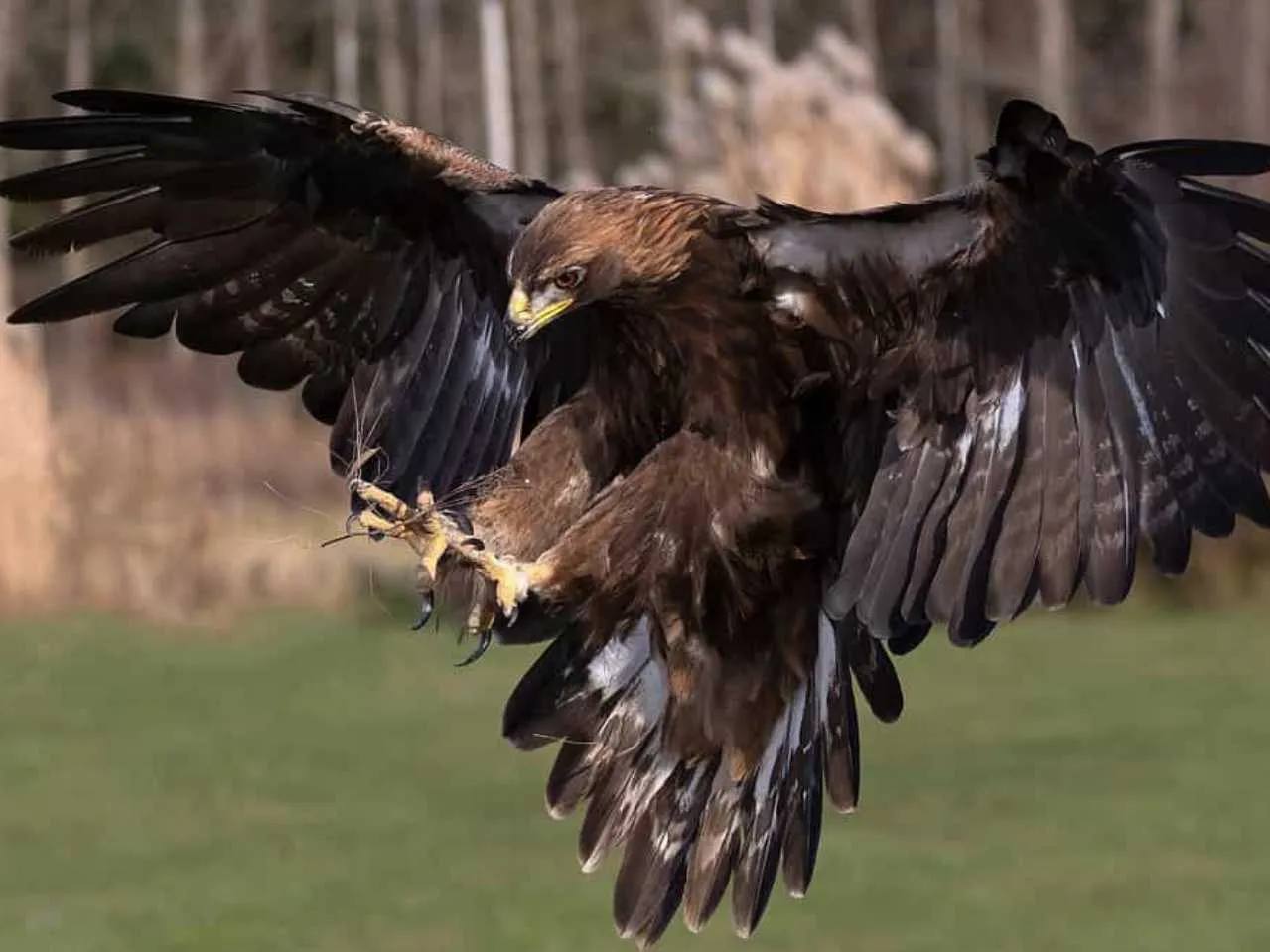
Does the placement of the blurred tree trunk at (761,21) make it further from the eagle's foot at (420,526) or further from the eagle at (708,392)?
the eagle's foot at (420,526)

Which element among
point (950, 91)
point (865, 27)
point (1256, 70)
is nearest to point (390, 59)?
point (865, 27)

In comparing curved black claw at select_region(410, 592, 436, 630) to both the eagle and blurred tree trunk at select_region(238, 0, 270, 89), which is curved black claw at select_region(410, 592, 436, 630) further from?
blurred tree trunk at select_region(238, 0, 270, 89)

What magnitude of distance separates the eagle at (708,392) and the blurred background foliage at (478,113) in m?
9.21

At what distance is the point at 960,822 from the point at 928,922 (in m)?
1.66

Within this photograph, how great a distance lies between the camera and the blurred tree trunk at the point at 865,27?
3231cm

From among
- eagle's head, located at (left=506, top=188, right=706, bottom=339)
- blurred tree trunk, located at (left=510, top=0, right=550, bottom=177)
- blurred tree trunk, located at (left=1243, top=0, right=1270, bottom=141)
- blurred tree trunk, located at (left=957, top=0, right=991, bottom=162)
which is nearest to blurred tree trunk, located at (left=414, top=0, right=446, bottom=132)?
blurred tree trunk, located at (left=510, top=0, right=550, bottom=177)

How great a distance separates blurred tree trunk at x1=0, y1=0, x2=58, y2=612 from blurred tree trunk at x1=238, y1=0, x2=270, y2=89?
597 inches

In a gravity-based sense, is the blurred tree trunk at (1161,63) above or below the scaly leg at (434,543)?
below

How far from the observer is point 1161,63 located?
29078 mm

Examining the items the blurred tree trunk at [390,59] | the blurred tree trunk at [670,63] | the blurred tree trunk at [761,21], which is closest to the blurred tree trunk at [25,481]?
the blurred tree trunk at [670,63]

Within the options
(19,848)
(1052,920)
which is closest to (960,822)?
(1052,920)

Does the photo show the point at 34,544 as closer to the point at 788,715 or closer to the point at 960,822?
the point at 960,822

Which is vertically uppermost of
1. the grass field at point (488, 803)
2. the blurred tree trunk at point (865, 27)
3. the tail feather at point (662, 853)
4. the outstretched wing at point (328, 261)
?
the outstretched wing at point (328, 261)

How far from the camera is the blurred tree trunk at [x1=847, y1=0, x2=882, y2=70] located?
32.3 meters
